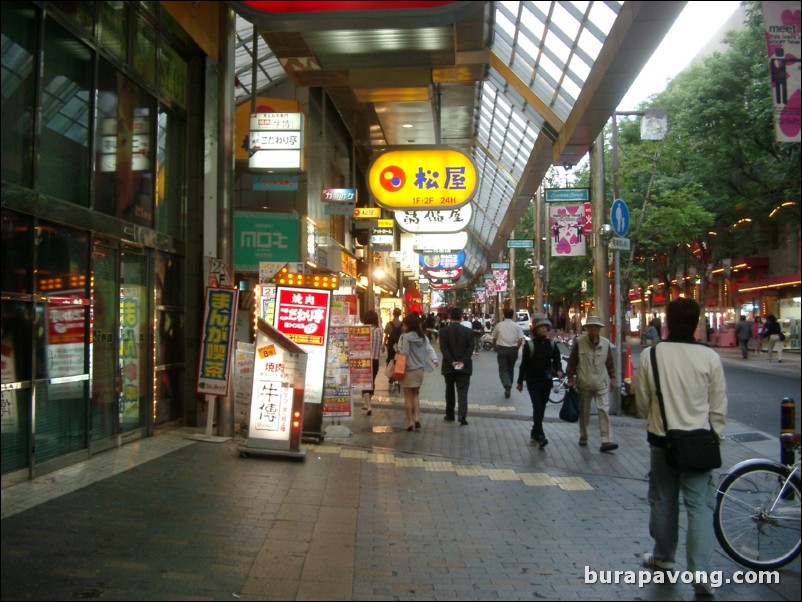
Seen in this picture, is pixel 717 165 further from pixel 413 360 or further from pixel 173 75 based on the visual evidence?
pixel 173 75

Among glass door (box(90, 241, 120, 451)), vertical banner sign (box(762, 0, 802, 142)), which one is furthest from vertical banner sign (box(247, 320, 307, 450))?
vertical banner sign (box(762, 0, 802, 142))

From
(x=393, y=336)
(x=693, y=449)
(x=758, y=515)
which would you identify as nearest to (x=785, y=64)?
(x=693, y=449)

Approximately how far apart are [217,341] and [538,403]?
4.59 m

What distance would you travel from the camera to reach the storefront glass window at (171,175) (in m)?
10.2

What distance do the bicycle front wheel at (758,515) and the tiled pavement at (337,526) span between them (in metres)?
0.20

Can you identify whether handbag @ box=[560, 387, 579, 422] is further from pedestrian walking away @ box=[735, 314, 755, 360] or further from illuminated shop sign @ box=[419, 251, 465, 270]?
illuminated shop sign @ box=[419, 251, 465, 270]

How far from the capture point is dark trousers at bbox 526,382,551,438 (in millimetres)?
10367

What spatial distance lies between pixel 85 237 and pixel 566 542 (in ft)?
19.3

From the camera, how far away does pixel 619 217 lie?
488 inches

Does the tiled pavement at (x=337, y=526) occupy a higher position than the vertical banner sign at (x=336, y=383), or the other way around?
the vertical banner sign at (x=336, y=383)

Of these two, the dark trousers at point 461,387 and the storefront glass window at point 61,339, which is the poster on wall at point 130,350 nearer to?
the storefront glass window at point 61,339

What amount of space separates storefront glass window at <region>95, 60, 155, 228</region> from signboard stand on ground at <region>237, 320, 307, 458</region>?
242cm

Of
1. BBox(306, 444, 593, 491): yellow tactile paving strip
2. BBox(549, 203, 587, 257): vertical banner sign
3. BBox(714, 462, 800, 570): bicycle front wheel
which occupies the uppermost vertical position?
BBox(549, 203, 587, 257): vertical banner sign

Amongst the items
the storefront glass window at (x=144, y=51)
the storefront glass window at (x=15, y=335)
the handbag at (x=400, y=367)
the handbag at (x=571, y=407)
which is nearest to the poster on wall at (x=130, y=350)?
the storefront glass window at (x=15, y=335)
